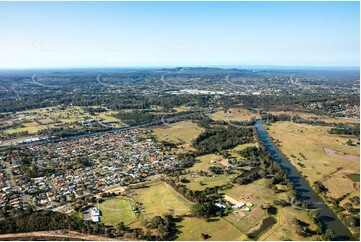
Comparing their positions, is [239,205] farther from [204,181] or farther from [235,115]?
[235,115]

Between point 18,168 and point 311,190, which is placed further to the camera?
point 18,168

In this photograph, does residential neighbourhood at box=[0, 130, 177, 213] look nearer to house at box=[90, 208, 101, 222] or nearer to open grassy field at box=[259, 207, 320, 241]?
house at box=[90, 208, 101, 222]

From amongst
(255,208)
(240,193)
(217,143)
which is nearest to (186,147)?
(217,143)

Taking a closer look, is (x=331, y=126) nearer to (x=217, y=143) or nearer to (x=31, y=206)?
(x=217, y=143)

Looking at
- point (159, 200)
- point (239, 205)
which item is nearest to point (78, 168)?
point (159, 200)

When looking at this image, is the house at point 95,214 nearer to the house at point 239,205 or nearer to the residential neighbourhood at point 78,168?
the residential neighbourhood at point 78,168

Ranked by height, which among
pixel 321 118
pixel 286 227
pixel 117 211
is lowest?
pixel 286 227

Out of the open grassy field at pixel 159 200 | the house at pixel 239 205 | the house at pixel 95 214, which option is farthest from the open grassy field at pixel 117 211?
the house at pixel 239 205
